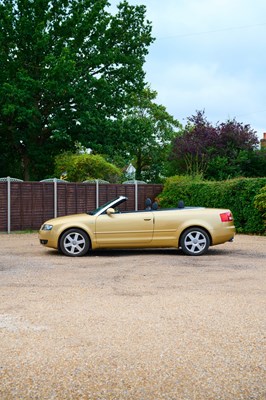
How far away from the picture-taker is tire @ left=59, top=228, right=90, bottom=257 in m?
10.9

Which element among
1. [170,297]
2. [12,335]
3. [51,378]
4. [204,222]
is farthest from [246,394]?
[204,222]

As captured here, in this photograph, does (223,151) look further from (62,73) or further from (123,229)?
(123,229)

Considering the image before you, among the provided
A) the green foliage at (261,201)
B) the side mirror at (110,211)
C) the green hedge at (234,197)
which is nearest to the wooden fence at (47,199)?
the green hedge at (234,197)

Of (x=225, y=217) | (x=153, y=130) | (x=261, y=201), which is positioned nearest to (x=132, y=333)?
(x=225, y=217)

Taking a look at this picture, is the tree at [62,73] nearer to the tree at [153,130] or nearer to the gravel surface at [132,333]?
the tree at [153,130]

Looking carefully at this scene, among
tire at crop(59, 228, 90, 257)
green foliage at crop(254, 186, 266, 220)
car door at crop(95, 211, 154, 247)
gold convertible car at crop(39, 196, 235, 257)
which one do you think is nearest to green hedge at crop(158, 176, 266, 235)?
green foliage at crop(254, 186, 266, 220)

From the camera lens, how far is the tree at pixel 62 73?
25422mm

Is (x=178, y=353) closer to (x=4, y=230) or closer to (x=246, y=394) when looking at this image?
(x=246, y=394)

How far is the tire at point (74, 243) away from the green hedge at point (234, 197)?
7.17 metres

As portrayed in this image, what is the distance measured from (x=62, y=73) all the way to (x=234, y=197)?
38.7ft

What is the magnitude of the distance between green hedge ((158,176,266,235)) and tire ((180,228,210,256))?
5.59 meters

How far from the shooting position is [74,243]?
10.9 meters

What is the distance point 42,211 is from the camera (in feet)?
62.4

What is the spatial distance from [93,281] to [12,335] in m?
3.09
